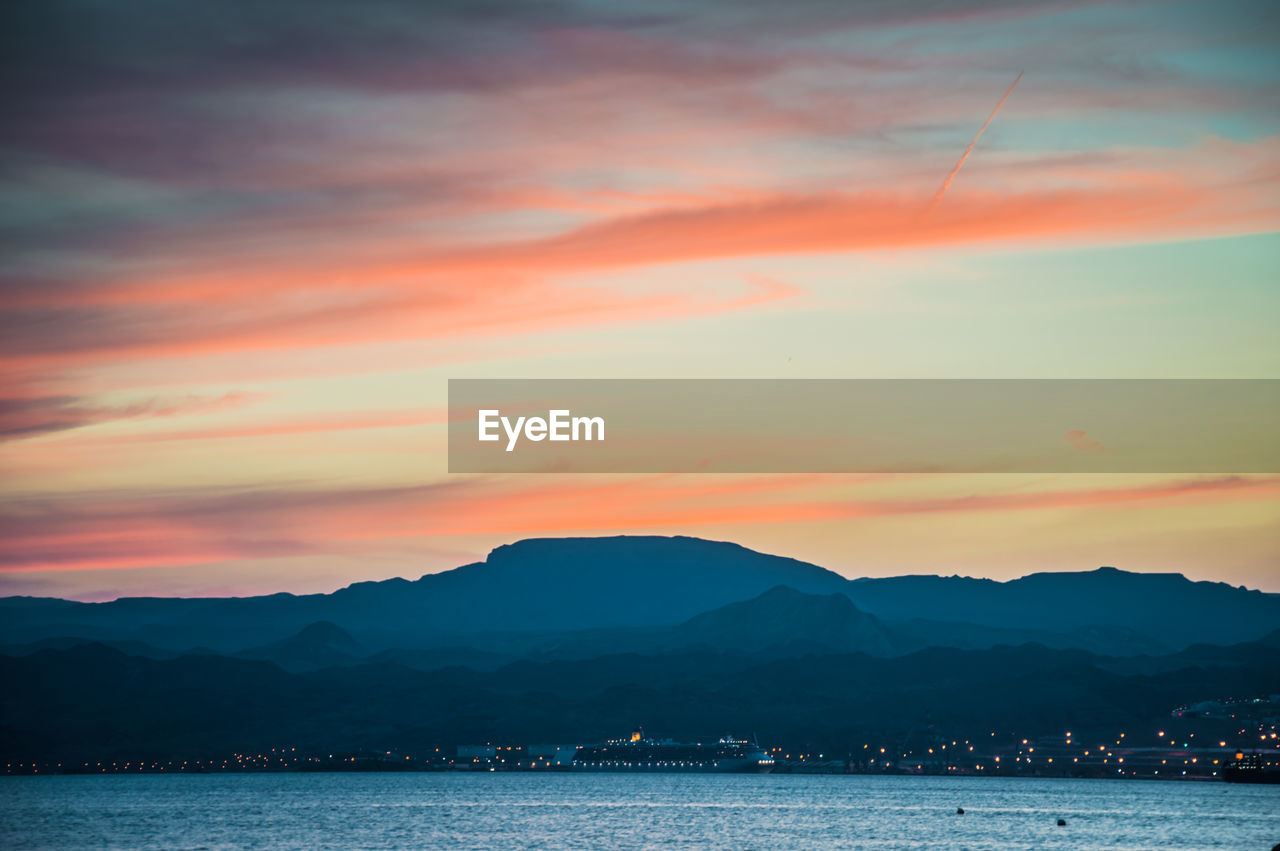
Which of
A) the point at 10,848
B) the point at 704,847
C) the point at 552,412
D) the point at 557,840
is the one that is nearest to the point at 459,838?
the point at 557,840

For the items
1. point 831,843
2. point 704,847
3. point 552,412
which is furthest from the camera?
point 831,843

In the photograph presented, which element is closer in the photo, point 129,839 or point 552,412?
point 552,412

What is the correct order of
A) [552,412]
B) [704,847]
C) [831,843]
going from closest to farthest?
[552,412]
[704,847]
[831,843]

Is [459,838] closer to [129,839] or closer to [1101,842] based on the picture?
[129,839]

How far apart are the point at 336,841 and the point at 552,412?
112 meters

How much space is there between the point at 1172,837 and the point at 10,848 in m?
144

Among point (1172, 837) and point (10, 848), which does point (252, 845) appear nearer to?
point (10, 848)

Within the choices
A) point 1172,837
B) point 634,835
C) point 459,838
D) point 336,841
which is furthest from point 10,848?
point 1172,837

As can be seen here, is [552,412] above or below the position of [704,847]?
above

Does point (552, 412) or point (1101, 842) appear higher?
point (552, 412)

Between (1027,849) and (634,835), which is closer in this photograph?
(1027,849)

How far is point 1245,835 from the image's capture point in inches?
7579

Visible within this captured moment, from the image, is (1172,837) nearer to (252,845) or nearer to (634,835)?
(634,835)

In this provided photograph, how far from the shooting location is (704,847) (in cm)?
17712
